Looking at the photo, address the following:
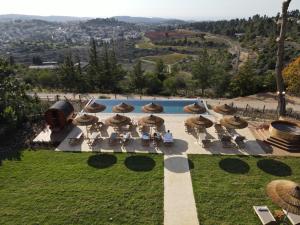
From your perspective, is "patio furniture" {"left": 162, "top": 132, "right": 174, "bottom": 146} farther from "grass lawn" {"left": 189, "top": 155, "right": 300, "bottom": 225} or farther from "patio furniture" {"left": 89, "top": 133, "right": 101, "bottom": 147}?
"patio furniture" {"left": 89, "top": 133, "right": 101, "bottom": 147}

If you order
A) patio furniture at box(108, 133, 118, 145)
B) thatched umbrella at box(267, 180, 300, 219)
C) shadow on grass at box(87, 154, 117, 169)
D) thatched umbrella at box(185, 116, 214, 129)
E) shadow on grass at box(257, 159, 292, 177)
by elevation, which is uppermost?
thatched umbrella at box(185, 116, 214, 129)

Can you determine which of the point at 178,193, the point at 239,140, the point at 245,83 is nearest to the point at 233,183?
the point at 178,193

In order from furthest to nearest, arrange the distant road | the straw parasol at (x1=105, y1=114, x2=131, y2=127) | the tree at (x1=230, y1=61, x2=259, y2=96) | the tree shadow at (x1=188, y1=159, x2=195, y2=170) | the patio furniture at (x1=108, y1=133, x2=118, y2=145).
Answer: the tree at (x1=230, y1=61, x2=259, y2=96), the distant road, the patio furniture at (x1=108, y1=133, x2=118, y2=145), the straw parasol at (x1=105, y1=114, x2=131, y2=127), the tree shadow at (x1=188, y1=159, x2=195, y2=170)

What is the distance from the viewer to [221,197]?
12891mm

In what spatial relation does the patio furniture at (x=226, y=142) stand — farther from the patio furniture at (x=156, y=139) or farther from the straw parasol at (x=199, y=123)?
the patio furniture at (x=156, y=139)

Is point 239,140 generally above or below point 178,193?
above

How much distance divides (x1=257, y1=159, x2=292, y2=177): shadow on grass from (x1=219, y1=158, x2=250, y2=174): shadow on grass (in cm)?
88

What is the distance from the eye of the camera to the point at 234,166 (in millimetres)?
15484

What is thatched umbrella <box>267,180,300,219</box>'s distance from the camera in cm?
978

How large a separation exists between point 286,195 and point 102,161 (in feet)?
32.6

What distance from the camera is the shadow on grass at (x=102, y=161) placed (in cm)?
1559

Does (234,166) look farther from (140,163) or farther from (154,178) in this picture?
(140,163)

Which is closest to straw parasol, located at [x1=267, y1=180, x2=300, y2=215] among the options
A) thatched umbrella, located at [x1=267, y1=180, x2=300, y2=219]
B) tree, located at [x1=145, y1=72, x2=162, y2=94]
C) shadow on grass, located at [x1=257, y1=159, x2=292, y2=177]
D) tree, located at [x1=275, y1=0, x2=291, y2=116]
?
thatched umbrella, located at [x1=267, y1=180, x2=300, y2=219]

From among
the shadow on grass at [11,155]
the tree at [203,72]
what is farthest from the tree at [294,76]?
the shadow on grass at [11,155]
